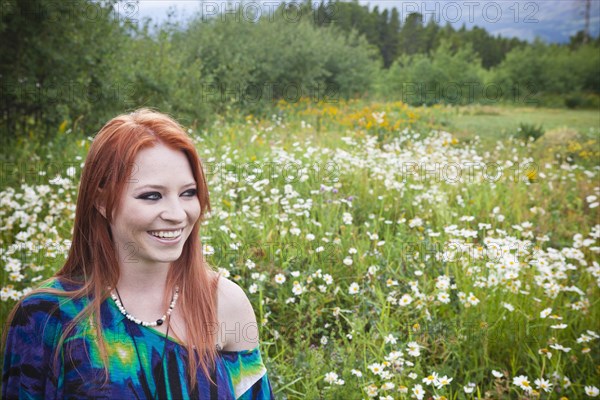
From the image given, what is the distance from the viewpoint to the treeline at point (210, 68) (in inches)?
243

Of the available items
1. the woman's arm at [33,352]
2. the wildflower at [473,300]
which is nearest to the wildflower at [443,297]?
the wildflower at [473,300]

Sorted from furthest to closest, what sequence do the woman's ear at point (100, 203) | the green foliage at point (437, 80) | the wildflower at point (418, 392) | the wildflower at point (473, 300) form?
the green foliage at point (437, 80)
the wildflower at point (473, 300)
the wildflower at point (418, 392)
the woman's ear at point (100, 203)

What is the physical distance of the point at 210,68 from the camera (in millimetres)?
11852

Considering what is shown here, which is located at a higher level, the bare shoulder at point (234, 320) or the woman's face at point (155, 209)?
the woman's face at point (155, 209)

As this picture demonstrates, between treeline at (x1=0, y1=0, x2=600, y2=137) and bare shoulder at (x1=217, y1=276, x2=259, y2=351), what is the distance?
5.03 meters

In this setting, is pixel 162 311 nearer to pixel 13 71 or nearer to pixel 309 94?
pixel 13 71

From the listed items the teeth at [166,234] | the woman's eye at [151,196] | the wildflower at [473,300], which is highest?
the woman's eye at [151,196]

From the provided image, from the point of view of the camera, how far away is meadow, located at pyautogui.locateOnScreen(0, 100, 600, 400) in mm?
2580

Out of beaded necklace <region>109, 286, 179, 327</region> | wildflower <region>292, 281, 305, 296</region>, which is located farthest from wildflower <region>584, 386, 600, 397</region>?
beaded necklace <region>109, 286, 179, 327</region>

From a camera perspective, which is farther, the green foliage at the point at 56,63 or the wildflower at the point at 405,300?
the green foliage at the point at 56,63

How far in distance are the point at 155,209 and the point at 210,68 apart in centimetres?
1090

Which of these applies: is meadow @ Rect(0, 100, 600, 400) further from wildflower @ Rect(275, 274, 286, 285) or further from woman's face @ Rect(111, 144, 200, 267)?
woman's face @ Rect(111, 144, 200, 267)

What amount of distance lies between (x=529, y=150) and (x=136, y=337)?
7.01 m

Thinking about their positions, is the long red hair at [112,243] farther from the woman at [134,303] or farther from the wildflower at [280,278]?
the wildflower at [280,278]
